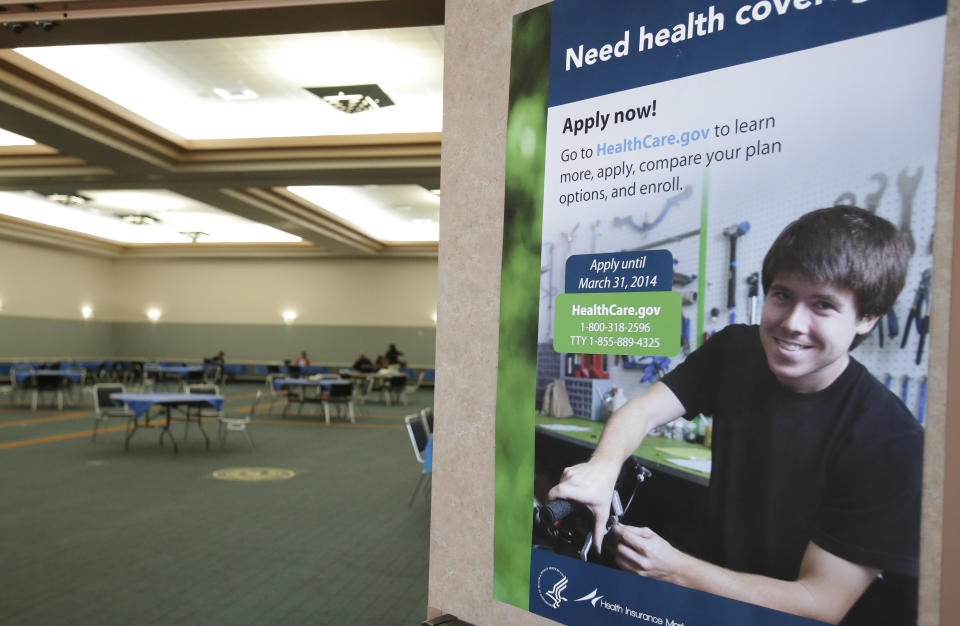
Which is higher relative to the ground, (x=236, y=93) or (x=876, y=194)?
(x=236, y=93)

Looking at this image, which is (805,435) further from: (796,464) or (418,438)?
(418,438)

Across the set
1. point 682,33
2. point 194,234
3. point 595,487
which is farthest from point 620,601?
point 194,234

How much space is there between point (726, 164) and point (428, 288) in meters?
20.0

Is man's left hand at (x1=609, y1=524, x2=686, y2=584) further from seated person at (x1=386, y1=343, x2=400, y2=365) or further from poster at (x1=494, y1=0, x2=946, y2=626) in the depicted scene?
seated person at (x1=386, y1=343, x2=400, y2=365)

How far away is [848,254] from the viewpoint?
1.51 meters

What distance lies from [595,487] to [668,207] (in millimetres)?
749

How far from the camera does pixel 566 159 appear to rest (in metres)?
1.99

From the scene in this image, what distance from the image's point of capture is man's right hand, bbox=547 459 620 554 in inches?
73.7

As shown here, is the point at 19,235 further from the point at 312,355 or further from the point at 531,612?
the point at 531,612

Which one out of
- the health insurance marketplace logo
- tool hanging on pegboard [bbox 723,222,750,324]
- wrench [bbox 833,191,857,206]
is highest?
wrench [bbox 833,191,857,206]

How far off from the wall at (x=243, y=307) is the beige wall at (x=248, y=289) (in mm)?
31

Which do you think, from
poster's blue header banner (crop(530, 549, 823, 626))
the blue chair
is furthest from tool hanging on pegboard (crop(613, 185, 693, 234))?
the blue chair

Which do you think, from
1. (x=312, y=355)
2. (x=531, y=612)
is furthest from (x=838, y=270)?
(x=312, y=355)

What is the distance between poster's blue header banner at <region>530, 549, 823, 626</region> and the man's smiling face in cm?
53
